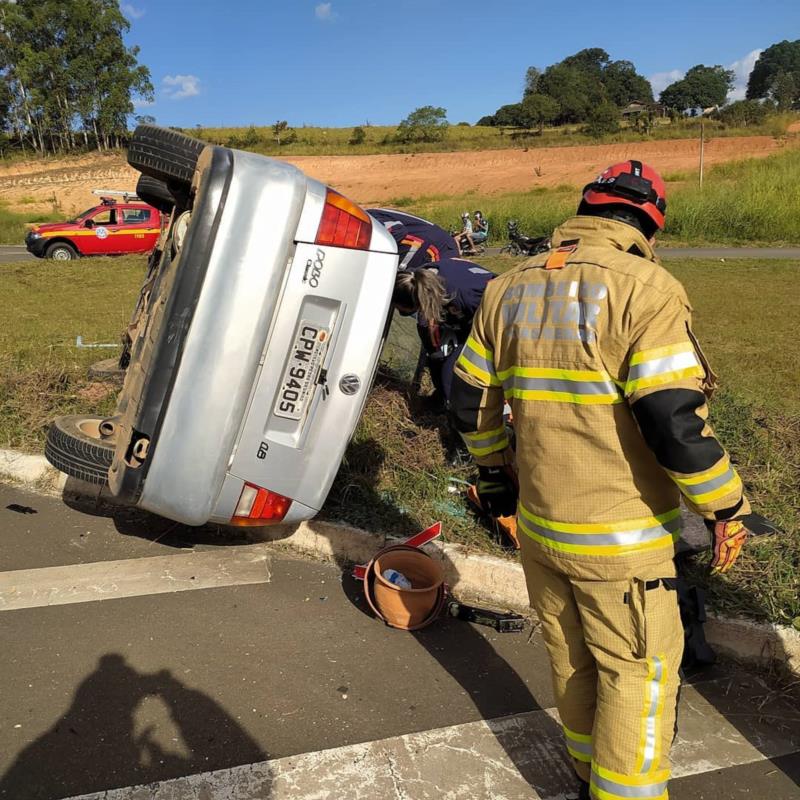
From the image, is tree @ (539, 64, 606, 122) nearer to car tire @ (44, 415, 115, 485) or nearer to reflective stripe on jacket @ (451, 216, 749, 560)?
car tire @ (44, 415, 115, 485)

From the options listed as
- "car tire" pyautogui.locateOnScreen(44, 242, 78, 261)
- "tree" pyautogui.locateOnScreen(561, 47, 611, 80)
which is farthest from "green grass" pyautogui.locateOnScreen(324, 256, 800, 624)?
"tree" pyautogui.locateOnScreen(561, 47, 611, 80)

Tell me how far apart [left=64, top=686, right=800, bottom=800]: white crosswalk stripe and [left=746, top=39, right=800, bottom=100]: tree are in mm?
137671

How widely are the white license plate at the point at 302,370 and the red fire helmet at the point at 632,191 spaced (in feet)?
4.21

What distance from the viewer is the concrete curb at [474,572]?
305cm

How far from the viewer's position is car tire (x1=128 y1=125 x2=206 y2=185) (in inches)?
124

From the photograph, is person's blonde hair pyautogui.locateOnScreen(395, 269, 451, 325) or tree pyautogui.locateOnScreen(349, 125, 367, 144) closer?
person's blonde hair pyautogui.locateOnScreen(395, 269, 451, 325)

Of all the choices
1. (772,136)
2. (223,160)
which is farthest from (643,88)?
(223,160)

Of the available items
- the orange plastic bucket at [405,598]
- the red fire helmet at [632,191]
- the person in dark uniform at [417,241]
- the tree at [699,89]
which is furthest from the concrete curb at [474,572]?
the tree at [699,89]

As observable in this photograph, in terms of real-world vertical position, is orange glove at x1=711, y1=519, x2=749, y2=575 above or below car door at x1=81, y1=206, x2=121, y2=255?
above

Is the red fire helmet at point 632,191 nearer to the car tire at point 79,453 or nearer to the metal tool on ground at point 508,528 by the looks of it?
the metal tool on ground at point 508,528

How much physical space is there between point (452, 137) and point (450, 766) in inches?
2992

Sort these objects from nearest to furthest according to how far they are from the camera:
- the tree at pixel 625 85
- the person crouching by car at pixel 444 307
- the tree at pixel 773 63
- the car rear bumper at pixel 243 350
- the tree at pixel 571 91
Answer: the car rear bumper at pixel 243 350, the person crouching by car at pixel 444 307, the tree at pixel 571 91, the tree at pixel 625 85, the tree at pixel 773 63

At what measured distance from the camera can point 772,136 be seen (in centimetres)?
5006

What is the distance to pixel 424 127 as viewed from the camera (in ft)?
234
